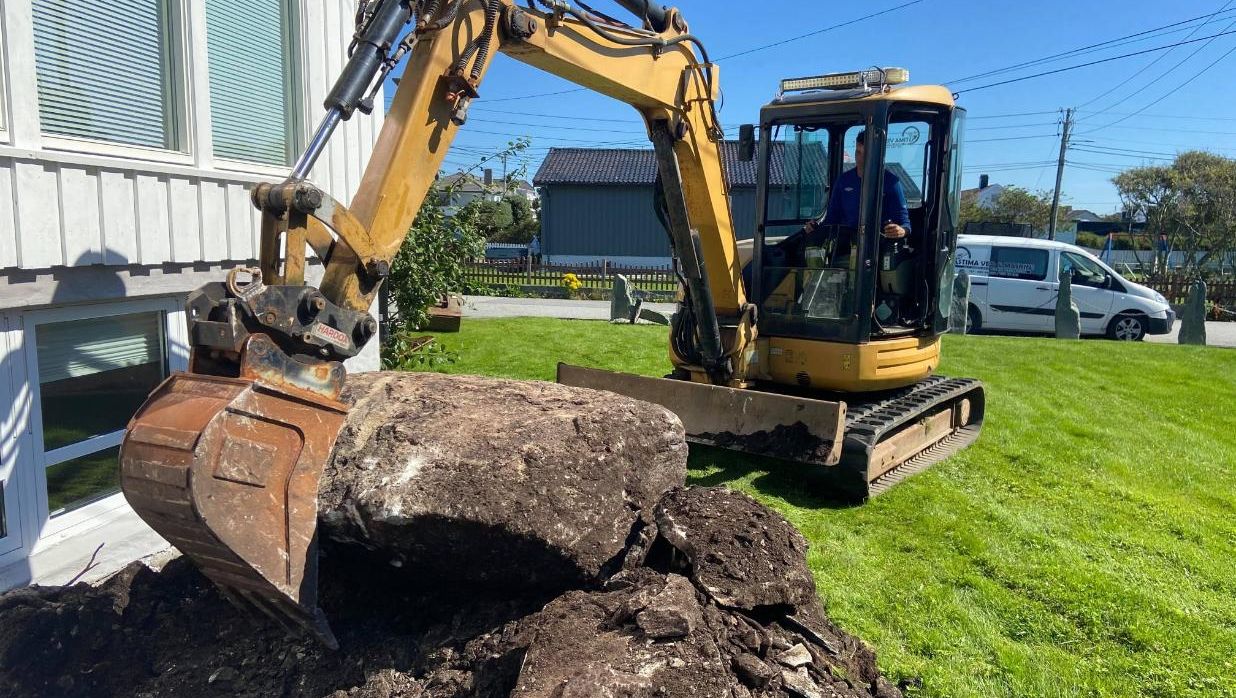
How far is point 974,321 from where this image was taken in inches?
679

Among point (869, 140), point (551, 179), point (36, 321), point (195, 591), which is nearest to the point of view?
point (195, 591)

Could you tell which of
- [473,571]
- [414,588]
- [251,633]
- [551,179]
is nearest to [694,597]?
[473,571]

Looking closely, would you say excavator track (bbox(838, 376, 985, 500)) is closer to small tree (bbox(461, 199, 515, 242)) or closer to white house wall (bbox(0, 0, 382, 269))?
white house wall (bbox(0, 0, 382, 269))

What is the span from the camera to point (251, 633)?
10.9ft

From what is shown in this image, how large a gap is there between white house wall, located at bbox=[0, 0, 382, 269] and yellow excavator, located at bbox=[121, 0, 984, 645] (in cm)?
55

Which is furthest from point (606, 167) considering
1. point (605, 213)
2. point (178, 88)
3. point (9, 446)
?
point (9, 446)

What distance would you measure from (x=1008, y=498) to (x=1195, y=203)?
2706 centimetres

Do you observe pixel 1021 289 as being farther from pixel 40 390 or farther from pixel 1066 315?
pixel 40 390

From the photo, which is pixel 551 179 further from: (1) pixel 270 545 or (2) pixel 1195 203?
(1) pixel 270 545

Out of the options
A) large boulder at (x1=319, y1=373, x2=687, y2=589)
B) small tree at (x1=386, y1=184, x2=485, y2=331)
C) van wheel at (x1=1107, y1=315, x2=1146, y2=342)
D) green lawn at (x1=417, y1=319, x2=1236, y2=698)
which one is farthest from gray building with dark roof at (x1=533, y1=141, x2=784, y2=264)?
large boulder at (x1=319, y1=373, x2=687, y2=589)

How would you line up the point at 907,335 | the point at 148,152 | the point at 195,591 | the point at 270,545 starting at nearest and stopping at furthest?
the point at 270,545
the point at 195,591
the point at 148,152
the point at 907,335

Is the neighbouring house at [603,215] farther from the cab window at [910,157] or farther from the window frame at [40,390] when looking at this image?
the window frame at [40,390]

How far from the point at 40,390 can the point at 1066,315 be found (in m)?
16.4

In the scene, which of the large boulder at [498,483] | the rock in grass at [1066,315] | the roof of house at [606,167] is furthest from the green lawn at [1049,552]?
the roof of house at [606,167]
